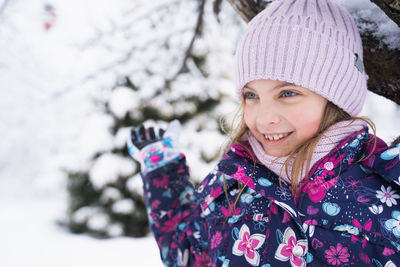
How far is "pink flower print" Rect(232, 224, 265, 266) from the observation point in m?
1.13

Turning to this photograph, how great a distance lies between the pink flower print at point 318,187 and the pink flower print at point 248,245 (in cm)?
23

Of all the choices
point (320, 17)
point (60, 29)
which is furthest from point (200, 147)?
point (320, 17)

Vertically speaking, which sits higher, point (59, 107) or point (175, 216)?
point (59, 107)

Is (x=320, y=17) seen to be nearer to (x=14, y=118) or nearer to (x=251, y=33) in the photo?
(x=251, y=33)

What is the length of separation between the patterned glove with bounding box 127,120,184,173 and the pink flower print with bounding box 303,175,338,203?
2.47 feet

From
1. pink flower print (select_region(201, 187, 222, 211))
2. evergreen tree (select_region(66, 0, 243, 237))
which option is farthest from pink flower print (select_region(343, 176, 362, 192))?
evergreen tree (select_region(66, 0, 243, 237))

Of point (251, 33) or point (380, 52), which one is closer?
point (251, 33)

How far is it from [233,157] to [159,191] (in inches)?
20.1

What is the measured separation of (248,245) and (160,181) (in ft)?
1.98

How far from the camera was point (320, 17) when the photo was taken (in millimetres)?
1122

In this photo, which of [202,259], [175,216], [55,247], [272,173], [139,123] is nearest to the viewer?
[272,173]

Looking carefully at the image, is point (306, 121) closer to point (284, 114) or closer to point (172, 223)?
point (284, 114)

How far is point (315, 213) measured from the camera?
1.03 m

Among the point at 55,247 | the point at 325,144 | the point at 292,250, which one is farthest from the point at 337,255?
the point at 55,247
